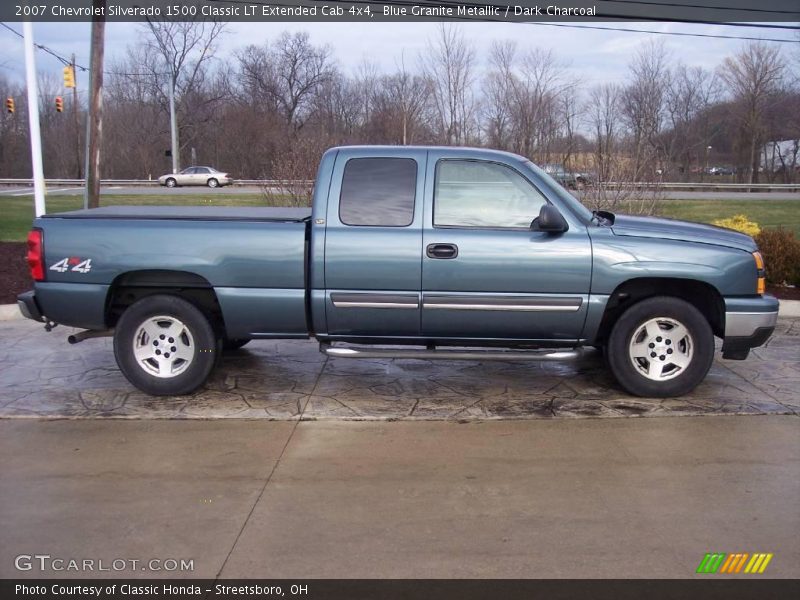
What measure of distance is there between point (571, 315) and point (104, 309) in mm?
3661

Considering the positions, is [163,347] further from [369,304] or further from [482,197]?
[482,197]

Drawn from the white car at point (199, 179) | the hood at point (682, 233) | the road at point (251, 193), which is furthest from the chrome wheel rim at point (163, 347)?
the white car at point (199, 179)

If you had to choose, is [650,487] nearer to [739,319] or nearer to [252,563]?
[739,319]

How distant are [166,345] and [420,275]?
2150mm

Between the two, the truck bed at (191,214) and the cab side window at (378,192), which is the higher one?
the cab side window at (378,192)

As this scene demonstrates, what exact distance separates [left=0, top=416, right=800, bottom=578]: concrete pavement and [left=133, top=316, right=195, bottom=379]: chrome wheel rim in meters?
0.64

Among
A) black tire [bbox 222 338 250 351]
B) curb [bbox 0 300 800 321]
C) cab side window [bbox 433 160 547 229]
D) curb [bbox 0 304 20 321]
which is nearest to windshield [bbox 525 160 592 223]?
cab side window [bbox 433 160 547 229]

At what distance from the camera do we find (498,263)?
5.57 meters

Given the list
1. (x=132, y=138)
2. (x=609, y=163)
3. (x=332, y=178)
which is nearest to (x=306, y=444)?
(x=332, y=178)

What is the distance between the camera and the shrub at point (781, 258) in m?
10.2

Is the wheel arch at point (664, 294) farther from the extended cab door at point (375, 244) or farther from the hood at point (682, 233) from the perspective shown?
the extended cab door at point (375, 244)

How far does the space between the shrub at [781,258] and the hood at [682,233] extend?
16.5 feet

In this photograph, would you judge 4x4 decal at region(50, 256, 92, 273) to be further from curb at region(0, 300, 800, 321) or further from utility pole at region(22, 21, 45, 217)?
utility pole at region(22, 21, 45, 217)

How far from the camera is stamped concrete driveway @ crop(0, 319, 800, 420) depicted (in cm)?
568
